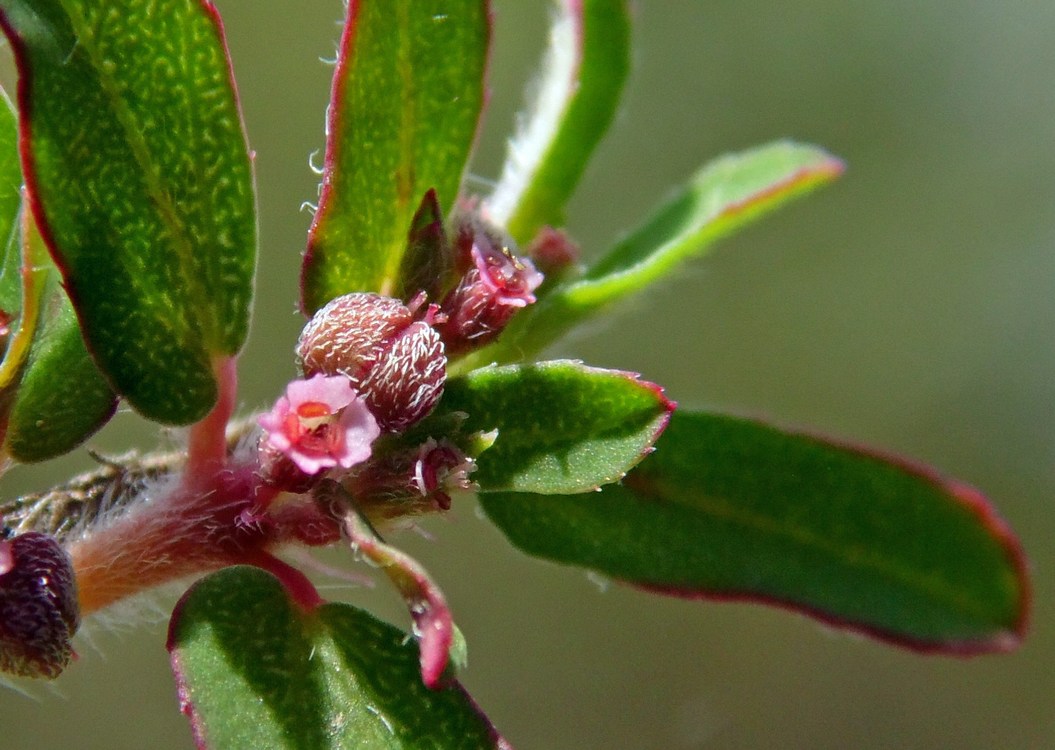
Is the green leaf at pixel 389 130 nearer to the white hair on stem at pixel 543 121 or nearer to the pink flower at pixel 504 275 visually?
the pink flower at pixel 504 275

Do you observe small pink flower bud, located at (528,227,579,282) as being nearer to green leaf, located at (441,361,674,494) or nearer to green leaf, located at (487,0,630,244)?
green leaf, located at (487,0,630,244)

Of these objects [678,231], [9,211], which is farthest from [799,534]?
[9,211]

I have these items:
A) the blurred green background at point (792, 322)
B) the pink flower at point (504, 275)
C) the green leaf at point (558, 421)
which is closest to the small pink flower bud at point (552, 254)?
the pink flower at point (504, 275)

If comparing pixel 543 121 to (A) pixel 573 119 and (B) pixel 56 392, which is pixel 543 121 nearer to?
(A) pixel 573 119

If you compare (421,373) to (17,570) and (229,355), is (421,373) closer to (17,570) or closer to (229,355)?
(229,355)

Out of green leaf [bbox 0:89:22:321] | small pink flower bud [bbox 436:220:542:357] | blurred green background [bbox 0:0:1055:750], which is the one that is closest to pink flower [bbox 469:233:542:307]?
small pink flower bud [bbox 436:220:542:357]

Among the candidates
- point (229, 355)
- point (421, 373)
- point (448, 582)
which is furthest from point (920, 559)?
point (448, 582)
